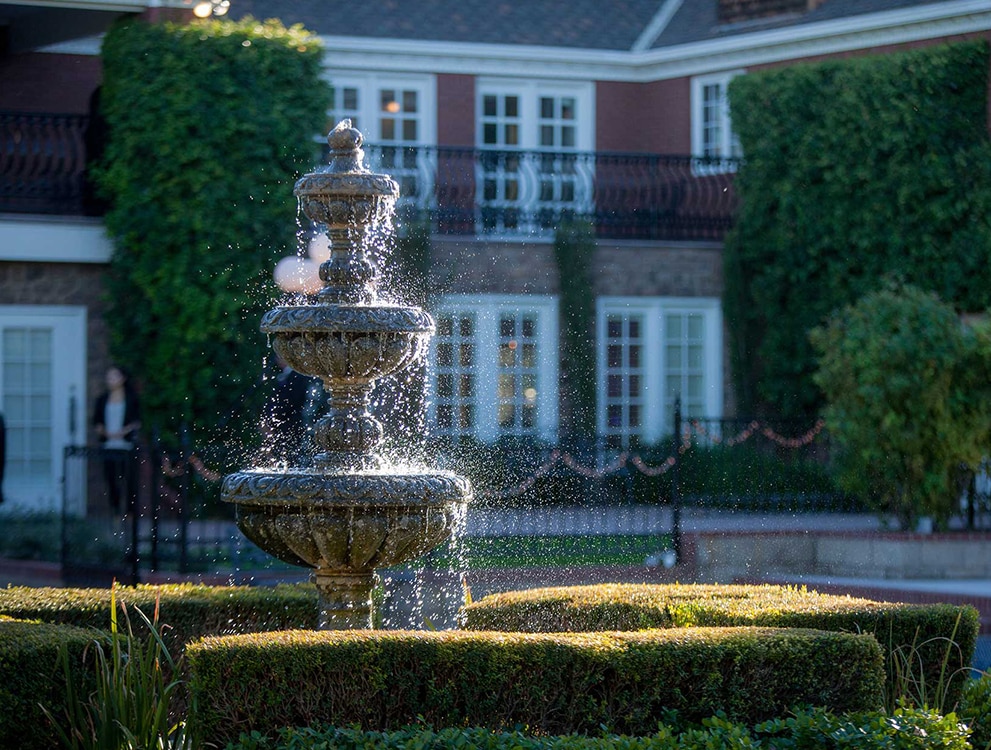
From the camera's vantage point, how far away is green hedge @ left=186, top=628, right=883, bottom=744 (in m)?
5.64

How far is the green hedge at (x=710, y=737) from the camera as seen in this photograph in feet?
17.7

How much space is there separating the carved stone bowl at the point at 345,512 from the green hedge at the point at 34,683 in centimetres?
126

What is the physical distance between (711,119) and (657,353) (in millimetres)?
3708

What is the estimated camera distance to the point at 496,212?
64.6 feet

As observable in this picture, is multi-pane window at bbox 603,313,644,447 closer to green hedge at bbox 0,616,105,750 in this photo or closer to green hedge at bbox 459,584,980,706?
green hedge at bbox 459,584,980,706

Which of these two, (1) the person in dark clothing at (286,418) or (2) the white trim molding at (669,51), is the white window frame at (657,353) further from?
(1) the person in dark clothing at (286,418)

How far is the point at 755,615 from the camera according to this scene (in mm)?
7066

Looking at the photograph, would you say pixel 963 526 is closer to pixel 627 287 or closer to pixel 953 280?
pixel 953 280

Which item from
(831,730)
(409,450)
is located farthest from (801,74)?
(831,730)

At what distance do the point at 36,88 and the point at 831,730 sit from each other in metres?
16.1

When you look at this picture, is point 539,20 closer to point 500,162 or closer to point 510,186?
point 510,186

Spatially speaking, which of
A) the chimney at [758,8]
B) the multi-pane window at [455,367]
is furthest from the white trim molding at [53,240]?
the chimney at [758,8]

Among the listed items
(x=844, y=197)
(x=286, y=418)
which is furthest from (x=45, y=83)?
(x=844, y=197)

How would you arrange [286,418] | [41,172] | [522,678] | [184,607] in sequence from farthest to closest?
[41,172]
[286,418]
[184,607]
[522,678]
